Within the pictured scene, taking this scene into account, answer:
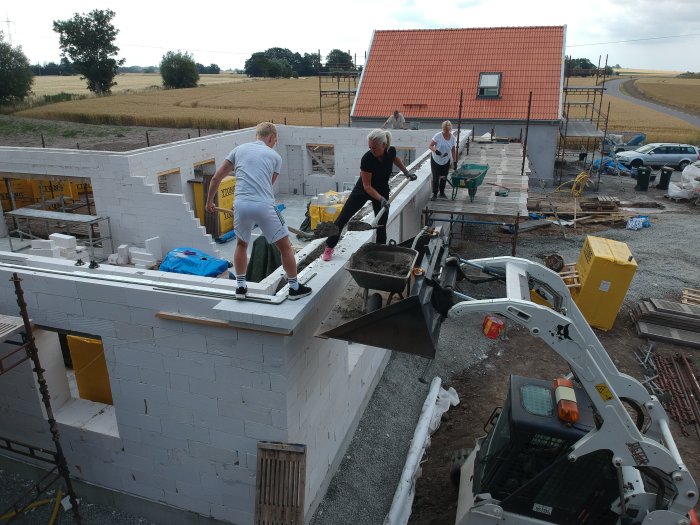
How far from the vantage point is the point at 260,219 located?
4.64 meters

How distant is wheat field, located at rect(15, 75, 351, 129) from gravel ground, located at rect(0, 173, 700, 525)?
24.8 metres

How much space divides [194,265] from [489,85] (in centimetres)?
1910

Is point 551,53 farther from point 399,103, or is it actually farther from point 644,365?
point 644,365

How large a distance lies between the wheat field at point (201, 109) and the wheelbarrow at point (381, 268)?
1291 inches

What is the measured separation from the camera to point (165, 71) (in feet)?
231

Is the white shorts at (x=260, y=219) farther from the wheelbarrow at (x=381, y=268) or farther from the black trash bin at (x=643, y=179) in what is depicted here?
the black trash bin at (x=643, y=179)

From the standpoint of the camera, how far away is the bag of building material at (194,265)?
1118 centimetres

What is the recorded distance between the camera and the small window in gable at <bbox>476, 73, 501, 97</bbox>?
80.3ft

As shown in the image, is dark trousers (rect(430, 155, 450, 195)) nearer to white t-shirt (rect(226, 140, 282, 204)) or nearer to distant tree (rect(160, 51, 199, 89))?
white t-shirt (rect(226, 140, 282, 204))

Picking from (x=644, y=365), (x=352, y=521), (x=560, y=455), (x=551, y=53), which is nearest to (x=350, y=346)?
(x=352, y=521)

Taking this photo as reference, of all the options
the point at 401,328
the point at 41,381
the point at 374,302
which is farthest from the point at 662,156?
the point at 41,381

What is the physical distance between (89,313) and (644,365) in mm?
9547

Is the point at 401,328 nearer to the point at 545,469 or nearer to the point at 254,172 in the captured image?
the point at 254,172

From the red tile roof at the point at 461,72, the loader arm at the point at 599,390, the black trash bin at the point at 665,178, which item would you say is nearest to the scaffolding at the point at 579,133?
the red tile roof at the point at 461,72
